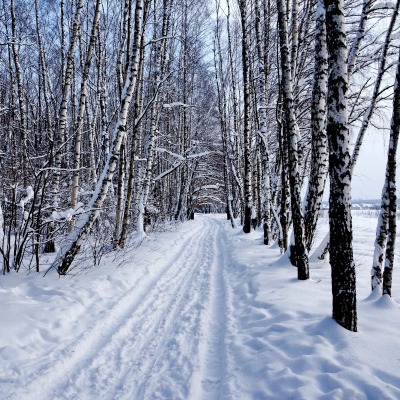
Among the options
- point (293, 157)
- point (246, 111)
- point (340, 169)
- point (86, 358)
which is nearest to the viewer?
point (86, 358)

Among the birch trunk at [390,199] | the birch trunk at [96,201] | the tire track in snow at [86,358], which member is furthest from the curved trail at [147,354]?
the birch trunk at [390,199]

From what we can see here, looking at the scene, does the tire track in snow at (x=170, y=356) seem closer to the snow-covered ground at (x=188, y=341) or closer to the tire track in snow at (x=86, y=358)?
the snow-covered ground at (x=188, y=341)

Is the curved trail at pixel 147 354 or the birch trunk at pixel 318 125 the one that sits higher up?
the birch trunk at pixel 318 125

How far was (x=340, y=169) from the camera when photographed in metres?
3.31

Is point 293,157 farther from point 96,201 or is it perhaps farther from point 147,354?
point 147,354

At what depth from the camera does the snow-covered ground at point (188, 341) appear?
2609 mm

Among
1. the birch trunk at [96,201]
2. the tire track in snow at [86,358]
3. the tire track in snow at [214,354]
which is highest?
the birch trunk at [96,201]

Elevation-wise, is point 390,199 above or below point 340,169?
below

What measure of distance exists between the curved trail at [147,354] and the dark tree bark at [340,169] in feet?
5.18

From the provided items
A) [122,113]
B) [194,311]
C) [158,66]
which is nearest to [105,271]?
[194,311]

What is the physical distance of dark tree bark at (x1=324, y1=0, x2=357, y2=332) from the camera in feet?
10.7

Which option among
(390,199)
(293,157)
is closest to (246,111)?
(293,157)

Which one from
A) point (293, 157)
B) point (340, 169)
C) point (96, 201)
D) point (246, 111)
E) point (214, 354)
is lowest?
point (214, 354)

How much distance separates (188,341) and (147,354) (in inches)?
22.0
